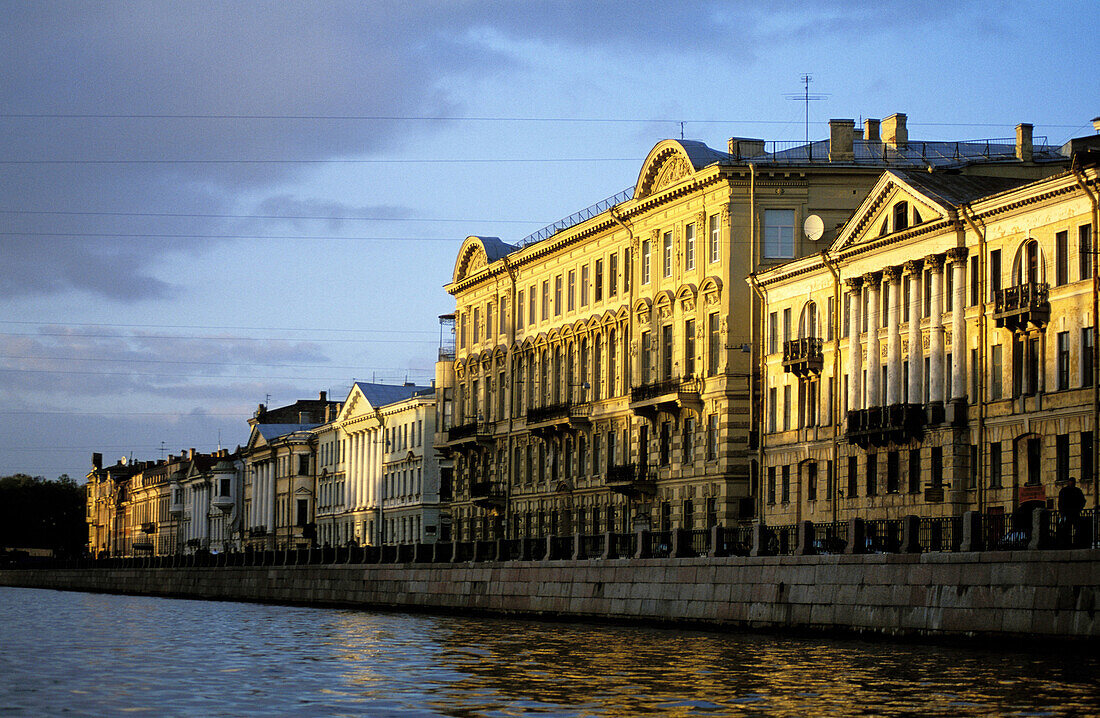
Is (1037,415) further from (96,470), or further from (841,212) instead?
(96,470)

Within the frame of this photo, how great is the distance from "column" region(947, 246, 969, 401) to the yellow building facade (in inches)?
1.5

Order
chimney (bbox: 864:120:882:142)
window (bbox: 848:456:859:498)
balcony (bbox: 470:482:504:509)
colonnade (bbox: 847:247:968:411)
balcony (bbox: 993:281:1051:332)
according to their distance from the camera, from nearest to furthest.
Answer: balcony (bbox: 993:281:1051:332) → colonnade (bbox: 847:247:968:411) → window (bbox: 848:456:859:498) → chimney (bbox: 864:120:882:142) → balcony (bbox: 470:482:504:509)

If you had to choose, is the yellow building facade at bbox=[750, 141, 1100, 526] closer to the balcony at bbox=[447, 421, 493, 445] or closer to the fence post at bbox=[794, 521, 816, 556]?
the fence post at bbox=[794, 521, 816, 556]

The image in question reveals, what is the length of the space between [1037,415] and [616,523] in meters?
26.5

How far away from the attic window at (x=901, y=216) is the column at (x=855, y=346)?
2581 millimetres

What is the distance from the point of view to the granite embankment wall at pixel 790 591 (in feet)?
105

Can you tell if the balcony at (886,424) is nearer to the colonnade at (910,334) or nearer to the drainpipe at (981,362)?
the colonnade at (910,334)

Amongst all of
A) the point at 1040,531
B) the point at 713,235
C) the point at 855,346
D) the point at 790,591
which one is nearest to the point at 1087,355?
the point at 790,591

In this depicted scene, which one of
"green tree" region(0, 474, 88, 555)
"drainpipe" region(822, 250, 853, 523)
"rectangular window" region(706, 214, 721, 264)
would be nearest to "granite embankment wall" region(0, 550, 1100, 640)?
"drainpipe" region(822, 250, 853, 523)

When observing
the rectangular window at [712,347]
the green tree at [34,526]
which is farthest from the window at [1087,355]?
the green tree at [34,526]

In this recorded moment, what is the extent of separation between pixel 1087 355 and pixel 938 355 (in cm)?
673

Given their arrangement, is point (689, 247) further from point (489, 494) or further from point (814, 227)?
point (489, 494)

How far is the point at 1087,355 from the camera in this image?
4556 centimetres

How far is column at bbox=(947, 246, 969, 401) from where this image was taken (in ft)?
167
